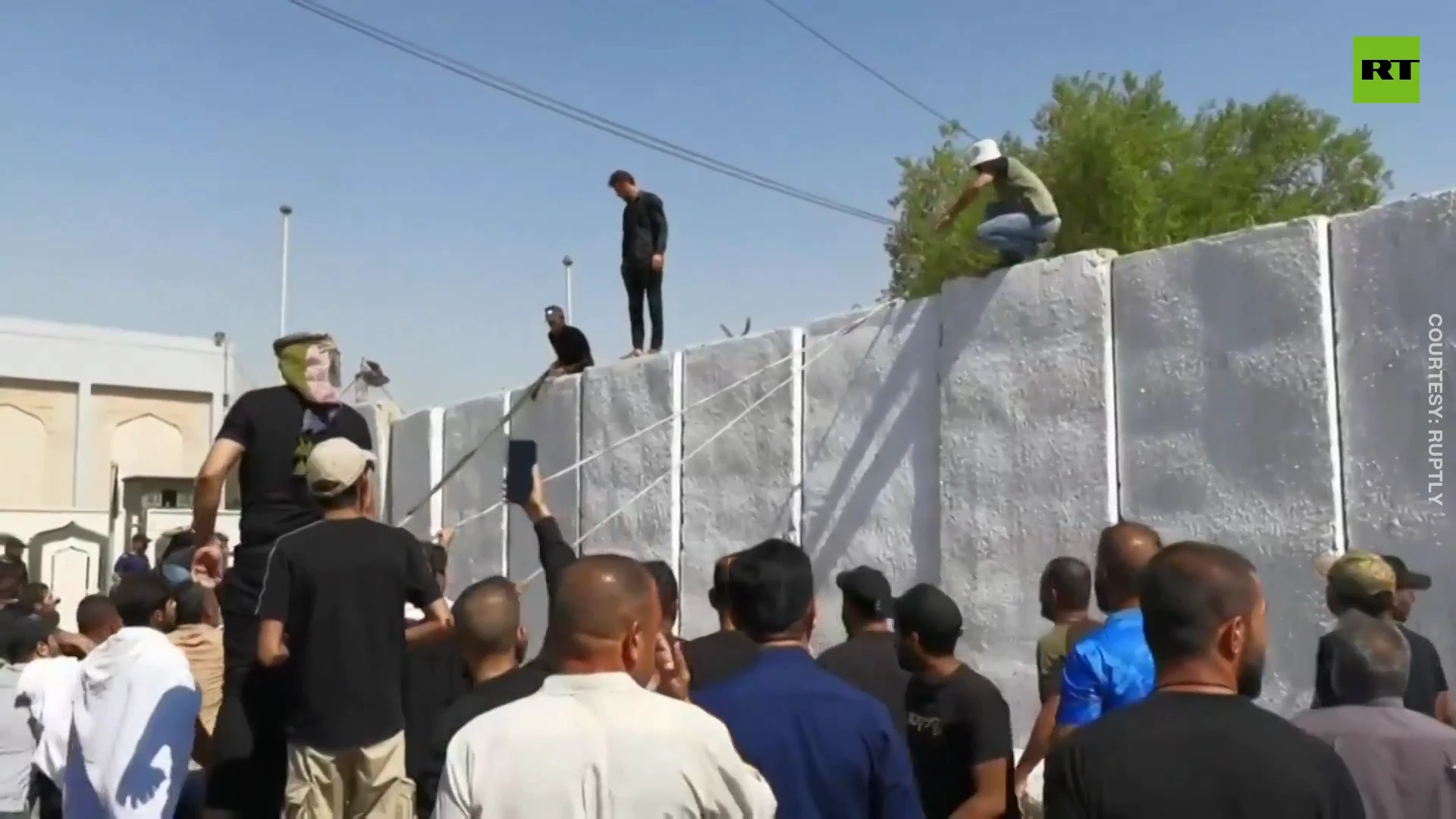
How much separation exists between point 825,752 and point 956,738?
1.12 meters

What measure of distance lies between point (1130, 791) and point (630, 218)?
818cm

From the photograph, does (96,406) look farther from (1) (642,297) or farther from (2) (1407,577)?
(2) (1407,577)

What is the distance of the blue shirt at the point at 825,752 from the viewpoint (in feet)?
9.04

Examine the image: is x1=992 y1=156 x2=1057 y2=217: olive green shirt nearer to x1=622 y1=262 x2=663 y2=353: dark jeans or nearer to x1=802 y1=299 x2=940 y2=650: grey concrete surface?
x1=802 y1=299 x2=940 y2=650: grey concrete surface

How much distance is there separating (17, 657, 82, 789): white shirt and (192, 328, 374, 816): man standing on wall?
934mm

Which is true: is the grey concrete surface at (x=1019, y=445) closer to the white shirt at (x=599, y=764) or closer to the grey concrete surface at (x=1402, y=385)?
the grey concrete surface at (x=1402, y=385)

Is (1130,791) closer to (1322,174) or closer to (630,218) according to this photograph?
(630,218)

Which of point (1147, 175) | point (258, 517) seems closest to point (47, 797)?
point (258, 517)

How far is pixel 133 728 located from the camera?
442cm

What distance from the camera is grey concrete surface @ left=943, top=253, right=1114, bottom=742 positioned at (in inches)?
250

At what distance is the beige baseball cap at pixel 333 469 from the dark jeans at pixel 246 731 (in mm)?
571

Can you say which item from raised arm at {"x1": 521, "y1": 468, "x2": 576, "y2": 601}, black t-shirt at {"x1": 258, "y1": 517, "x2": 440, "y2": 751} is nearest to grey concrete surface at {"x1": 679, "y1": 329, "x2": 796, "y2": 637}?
raised arm at {"x1": 521, "y1": 468, "x2": 576, "y2": 601}

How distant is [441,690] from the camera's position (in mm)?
4570

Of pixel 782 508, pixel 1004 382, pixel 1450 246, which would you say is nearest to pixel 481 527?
pixel 782 508
